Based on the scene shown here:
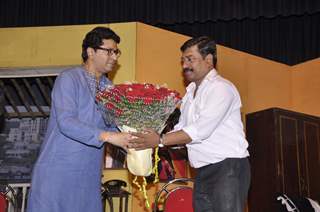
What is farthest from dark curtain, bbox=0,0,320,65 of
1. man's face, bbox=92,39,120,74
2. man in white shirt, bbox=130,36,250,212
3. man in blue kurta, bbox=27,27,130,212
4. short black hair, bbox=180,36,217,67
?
man in blue kurta, bbox=27,27,130,212

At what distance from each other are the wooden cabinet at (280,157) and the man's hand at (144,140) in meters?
2.72

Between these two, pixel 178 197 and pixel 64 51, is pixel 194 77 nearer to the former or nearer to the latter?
pixel 178 197

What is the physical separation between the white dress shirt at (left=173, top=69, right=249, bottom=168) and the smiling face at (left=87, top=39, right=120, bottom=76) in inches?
17.5

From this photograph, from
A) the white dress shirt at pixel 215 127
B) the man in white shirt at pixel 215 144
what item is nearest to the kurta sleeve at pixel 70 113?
the man in white shirt at pixel 215 144

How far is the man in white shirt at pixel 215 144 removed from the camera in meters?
2.23

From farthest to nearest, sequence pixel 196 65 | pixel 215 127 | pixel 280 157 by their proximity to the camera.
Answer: pixel 280 157 < pixel 196 65 < pixel 215 127

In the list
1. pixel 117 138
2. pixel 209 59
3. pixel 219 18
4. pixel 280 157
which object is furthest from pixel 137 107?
pixel 219 18

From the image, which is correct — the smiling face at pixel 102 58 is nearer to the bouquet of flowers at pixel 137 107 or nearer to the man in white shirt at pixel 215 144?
the bouquet of flowers at pixel 137 107

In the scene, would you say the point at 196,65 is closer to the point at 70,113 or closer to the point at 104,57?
the point at 104,57

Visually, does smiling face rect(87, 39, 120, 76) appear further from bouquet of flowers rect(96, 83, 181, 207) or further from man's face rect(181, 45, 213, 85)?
man's face rect(181, 45, 213, 85)

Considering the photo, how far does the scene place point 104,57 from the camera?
91.1 inches

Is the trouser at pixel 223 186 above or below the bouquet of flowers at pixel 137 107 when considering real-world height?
below

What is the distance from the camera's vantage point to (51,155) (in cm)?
202

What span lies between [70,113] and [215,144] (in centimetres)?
67
